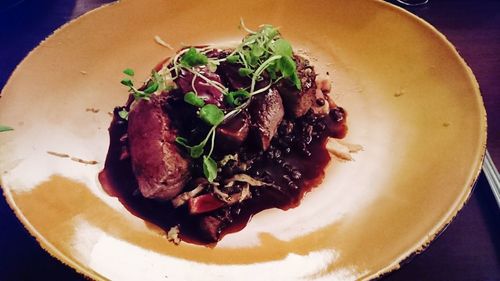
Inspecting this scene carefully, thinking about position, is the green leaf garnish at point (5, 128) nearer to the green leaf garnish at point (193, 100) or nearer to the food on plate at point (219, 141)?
the food on plate at point (219, 141)

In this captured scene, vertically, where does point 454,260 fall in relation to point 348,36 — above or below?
below

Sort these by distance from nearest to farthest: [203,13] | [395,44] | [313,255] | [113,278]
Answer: [113,278] < [313,255] < [395,44] < [203,13]

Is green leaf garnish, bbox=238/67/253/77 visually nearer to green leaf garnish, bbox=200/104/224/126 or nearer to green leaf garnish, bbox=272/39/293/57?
green leaf garnish, bbox=272/39/293/57

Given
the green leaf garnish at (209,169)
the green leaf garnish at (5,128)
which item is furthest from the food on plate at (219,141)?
the green leaf garnish at (5,128)

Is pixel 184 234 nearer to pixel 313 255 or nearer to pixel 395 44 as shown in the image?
pixel 313 255

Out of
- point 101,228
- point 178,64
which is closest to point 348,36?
point 178,64

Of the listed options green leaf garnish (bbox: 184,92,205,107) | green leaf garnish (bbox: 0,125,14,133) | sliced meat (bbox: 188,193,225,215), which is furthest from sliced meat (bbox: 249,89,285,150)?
green leaf garnish (bbox: 0,125,14,133)

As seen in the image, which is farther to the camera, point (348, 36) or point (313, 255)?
point (348, 36)
